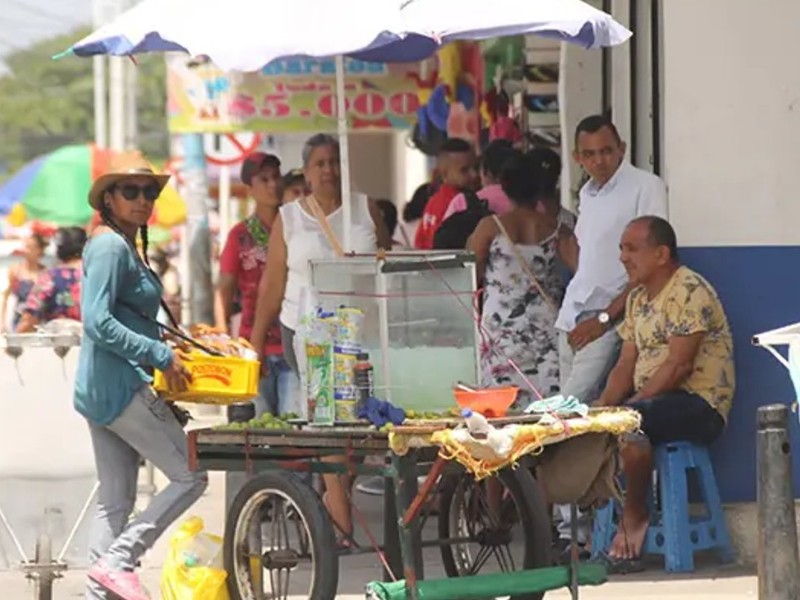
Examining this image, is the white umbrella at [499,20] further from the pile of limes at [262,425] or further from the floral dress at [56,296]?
the floral dress at [56,296]

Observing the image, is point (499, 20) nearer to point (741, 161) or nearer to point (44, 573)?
point (741, 161)

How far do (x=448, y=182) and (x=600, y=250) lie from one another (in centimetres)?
313

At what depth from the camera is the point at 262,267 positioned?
36.9 ft

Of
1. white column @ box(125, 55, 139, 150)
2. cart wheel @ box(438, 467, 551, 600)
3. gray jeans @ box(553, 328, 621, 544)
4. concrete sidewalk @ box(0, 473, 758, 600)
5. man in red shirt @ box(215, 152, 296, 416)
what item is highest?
white column @ box(125, 55, 139, 150)

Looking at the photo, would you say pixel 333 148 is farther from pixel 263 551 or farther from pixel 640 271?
pixel 263 551

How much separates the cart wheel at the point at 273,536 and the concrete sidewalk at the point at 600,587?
162mm

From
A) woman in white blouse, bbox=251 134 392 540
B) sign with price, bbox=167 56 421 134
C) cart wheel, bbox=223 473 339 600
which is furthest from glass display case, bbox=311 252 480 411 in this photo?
sign with price, bbox=167 56 421 134

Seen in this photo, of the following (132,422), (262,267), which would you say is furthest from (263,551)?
(262,267)

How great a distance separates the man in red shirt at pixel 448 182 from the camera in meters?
12.3

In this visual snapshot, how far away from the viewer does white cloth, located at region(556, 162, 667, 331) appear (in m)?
9.62

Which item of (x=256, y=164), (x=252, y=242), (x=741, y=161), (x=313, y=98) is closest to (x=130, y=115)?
(x=313, y=98)

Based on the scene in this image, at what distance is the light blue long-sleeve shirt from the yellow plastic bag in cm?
57

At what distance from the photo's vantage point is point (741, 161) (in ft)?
31.6

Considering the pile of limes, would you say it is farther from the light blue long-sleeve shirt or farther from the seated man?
the seated man
